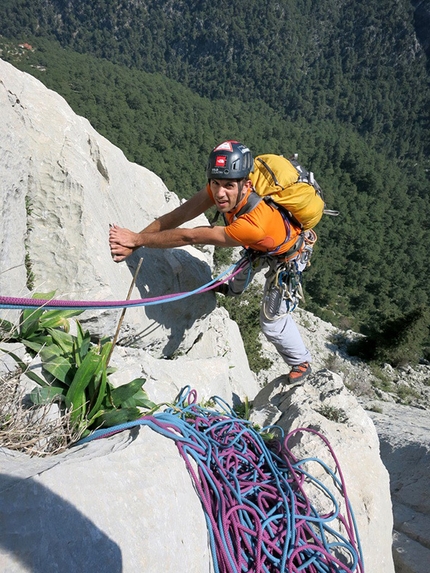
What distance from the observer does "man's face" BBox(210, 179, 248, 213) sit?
10.6ft

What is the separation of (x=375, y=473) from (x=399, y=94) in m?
112

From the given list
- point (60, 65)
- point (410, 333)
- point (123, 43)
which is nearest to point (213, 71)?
point (123, 43)

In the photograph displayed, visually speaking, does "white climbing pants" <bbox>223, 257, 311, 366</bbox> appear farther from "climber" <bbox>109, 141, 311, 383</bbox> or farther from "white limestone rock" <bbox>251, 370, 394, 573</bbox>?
"white limestone rock" <bbox>251, 370, 394, 573</bbox>

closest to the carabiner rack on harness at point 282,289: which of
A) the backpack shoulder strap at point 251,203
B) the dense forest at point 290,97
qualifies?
the backpack shoulder strap at point 251,203

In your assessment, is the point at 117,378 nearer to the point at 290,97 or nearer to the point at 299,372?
the point at 299,372

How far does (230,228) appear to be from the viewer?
10.5ft

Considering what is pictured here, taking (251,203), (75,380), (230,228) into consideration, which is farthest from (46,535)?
(251,203)

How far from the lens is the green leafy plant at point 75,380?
2270 millimetres

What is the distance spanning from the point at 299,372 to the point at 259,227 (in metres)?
1.70

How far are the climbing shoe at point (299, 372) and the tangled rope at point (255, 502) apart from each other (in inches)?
51.6

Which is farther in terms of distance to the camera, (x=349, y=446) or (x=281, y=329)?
(x=281, y=329)

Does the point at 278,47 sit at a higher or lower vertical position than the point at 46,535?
higher

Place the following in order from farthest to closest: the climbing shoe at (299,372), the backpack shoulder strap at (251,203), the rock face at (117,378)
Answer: the climbing shoe at (299,372)
the backpack shoulder strap at (251,203)
the rock face at (117,378)

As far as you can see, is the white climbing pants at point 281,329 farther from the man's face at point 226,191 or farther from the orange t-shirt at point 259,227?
the man's face at point 226,191
